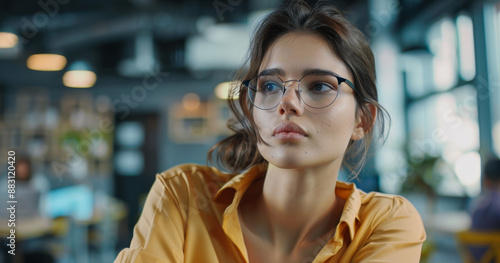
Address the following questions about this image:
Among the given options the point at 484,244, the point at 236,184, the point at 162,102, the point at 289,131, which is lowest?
the point at 484,244

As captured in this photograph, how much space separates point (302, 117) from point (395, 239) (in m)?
0.34

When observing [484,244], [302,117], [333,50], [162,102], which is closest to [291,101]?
[302,117]

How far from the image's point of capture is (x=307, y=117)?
0.95 meters

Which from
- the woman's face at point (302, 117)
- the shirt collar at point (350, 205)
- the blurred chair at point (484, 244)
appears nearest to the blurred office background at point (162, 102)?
the blurred chair at point (484, 244)

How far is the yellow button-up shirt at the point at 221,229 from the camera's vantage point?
989 mm

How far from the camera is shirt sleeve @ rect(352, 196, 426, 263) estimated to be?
0.98 metres

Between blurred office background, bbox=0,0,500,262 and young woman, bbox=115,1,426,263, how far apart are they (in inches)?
38.0

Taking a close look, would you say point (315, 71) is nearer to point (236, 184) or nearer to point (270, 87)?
point (270, 87)

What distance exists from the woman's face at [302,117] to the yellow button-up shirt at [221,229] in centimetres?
16

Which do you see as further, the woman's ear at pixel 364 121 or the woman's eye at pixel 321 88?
the woman's ear at pixel 364 121

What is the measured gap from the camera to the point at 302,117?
0.94 m

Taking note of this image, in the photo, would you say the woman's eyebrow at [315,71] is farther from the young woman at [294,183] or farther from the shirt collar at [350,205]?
the shirt collar at [350,205]

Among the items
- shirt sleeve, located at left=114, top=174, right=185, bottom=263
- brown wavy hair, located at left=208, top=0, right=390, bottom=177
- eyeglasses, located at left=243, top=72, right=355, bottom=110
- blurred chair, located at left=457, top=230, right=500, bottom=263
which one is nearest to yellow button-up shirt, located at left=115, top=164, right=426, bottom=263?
shirt sleeve, located at left=114, top=174, right=185, bottom=263

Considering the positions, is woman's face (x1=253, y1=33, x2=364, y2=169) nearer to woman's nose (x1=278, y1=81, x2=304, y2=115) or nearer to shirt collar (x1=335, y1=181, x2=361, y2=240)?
woman's nose (x1=278, y1=81, x2=304, y2=115)
